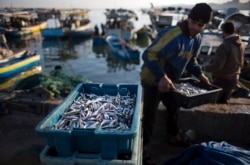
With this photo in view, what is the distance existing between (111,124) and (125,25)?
32625 mm

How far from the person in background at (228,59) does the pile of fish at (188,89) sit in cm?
94

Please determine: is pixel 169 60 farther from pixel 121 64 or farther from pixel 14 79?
pixel 121 64

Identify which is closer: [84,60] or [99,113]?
[99,113]

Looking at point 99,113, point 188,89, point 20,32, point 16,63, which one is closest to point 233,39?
point 188,89

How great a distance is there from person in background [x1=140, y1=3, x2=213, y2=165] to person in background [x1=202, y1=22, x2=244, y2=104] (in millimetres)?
836

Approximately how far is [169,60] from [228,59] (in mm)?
1844

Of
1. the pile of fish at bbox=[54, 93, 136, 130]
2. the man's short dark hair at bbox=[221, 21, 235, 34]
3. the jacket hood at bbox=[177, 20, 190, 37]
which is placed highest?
the jacket hood at bbox=[177, 20, 190, 37]

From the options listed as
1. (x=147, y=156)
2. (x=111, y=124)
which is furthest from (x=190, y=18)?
(x=147, y=156)

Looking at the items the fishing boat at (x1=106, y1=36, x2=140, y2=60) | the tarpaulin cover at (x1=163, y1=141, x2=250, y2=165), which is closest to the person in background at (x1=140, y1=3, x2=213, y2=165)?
the tarpaulin cover at (x1=163, y1=141, x2=250, y2=165)

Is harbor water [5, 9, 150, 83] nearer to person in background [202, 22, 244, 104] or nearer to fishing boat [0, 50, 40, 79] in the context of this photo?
fishing boat [0, 50, 40, 79]

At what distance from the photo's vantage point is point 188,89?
4.25 meters

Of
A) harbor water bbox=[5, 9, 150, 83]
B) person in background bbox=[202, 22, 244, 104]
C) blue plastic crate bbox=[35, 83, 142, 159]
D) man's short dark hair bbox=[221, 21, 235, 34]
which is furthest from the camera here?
harbor water bbox=[5, 9, 150, 83]

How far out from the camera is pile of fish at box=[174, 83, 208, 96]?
4.05 meters

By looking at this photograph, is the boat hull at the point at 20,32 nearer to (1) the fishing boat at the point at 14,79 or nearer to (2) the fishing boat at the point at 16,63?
(2) the fishing boat at the point at 16,63
